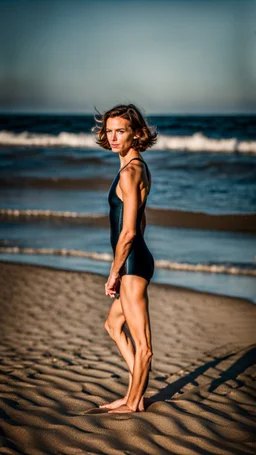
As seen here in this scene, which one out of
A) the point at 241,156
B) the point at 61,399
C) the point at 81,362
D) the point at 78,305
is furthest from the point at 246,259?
the point at 241,156

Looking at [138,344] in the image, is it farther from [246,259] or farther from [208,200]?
[208,200]

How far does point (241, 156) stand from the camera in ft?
96.6

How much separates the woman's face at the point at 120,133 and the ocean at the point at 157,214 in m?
0.26

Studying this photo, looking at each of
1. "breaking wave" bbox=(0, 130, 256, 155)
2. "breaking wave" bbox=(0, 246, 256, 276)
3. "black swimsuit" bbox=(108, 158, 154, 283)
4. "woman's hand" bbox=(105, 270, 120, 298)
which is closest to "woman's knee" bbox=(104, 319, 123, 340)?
"woman's hand" bbox=(105, 270, 120, 298)

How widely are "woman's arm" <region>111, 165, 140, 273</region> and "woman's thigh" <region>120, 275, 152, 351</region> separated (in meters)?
0.16

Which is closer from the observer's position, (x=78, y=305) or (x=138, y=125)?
(x=138, y=125)

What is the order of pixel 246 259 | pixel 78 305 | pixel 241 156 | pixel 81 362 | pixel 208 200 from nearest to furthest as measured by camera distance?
pixel 81 362 → pixel 78 305 → pixel 246 259 → pixel 208 200 → pixel 241 156

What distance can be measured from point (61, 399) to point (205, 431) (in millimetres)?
1226

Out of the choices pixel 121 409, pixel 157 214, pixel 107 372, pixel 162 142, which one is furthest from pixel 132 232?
pixel 162 142

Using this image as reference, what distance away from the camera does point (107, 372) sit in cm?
528

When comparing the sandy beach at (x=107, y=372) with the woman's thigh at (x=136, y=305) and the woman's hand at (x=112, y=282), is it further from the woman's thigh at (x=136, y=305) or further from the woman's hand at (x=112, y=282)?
the woman's hand at (x=112, y=282)

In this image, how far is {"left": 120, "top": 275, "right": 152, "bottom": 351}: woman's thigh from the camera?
3.68m

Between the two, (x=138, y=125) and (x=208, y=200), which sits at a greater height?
(x=138, y=125)

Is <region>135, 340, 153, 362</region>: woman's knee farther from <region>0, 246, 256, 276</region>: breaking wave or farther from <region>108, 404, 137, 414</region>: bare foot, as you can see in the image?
<region>0, 246, 256, 276</region>: breaking wave
